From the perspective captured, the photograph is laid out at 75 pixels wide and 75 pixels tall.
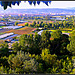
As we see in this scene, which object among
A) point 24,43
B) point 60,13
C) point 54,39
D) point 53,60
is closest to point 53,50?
point 54,39

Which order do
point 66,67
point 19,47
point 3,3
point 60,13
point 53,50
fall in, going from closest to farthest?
point 3,3, point 66,67, point 19,47, point 53,50, point 60,13

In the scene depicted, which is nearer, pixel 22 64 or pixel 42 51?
pixel 22 64

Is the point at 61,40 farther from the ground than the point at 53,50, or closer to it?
farther from the ground

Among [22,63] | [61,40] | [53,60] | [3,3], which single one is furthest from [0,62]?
[3,3]

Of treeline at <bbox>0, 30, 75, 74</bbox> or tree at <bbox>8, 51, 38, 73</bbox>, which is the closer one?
tree at <bbox>8, 51, 38, 73</bbox>

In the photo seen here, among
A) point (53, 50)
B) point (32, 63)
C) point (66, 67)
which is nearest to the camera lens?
point (32, 63)

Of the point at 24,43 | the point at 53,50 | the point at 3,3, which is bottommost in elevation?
the point at 53,50

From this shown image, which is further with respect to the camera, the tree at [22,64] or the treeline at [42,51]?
the treeline at [42,51]

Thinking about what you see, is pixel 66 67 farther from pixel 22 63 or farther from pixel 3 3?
pixel 3 3

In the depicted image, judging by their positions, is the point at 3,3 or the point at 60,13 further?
the point at 60,13

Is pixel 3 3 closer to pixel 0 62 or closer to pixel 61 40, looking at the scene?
pixel 0 62
